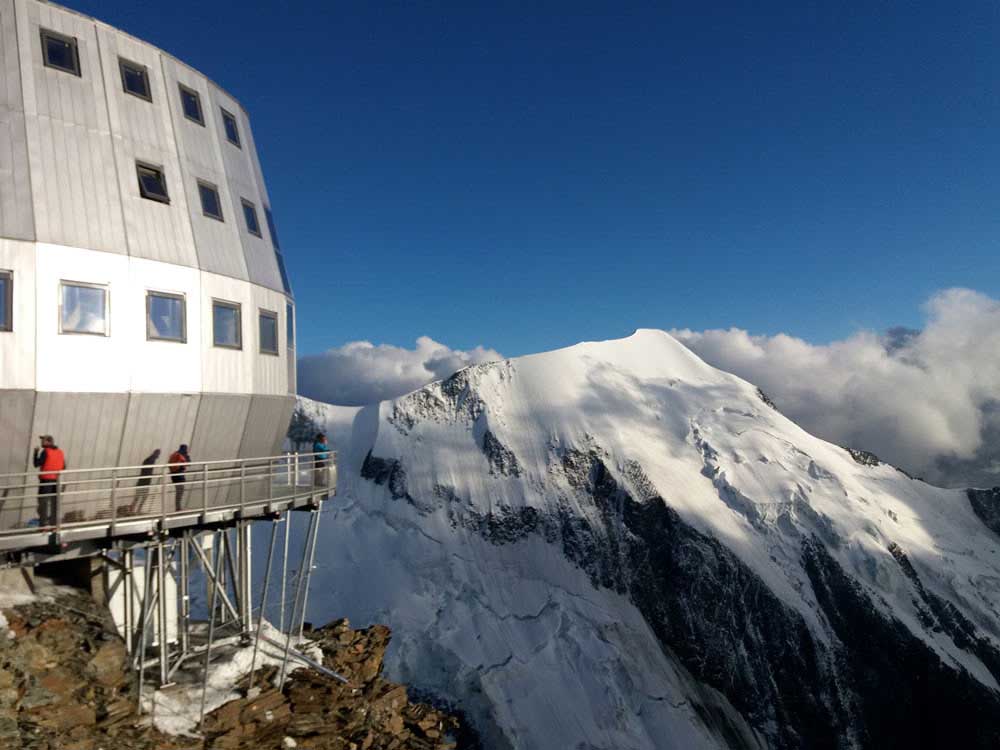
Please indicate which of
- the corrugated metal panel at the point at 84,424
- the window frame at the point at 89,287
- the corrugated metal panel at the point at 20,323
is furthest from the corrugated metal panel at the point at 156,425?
the corrugated metal panel at the point at 20,323

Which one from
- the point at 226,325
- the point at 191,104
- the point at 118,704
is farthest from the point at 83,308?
the point at 118,704

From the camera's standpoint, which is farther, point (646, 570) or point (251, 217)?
point (646, 570)

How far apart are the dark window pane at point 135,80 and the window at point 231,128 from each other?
7.75 ft

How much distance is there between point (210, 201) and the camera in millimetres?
15453

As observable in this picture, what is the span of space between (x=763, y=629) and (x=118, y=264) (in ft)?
250

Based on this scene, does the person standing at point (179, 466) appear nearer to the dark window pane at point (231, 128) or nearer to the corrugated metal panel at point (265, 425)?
the corrugated metal panel at point (265, 425)

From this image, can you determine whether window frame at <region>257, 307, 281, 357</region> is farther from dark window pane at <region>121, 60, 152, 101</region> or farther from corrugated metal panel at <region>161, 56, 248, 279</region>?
dark window pane at <region>121, 60, 152, 101</region>

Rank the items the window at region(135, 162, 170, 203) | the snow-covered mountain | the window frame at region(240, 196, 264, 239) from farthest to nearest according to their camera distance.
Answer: the snow-covered mountain < the window frame at region(240, 196, 264, 239) < the window at region(135, 162, 170, 203)

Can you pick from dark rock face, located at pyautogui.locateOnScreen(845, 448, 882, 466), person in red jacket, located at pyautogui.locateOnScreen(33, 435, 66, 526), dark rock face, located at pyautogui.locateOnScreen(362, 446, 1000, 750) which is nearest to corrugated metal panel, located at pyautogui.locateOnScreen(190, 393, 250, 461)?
person in red jacket, located at pyautogui.locateOnScreen(33, 435, 66, 526)

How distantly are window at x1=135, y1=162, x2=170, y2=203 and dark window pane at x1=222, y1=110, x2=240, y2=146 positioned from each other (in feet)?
11.0

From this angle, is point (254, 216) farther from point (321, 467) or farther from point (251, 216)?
point (321, 467)

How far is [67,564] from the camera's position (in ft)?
43.7

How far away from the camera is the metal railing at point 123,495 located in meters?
11.1

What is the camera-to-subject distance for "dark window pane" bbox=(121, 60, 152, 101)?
14.6 meters
